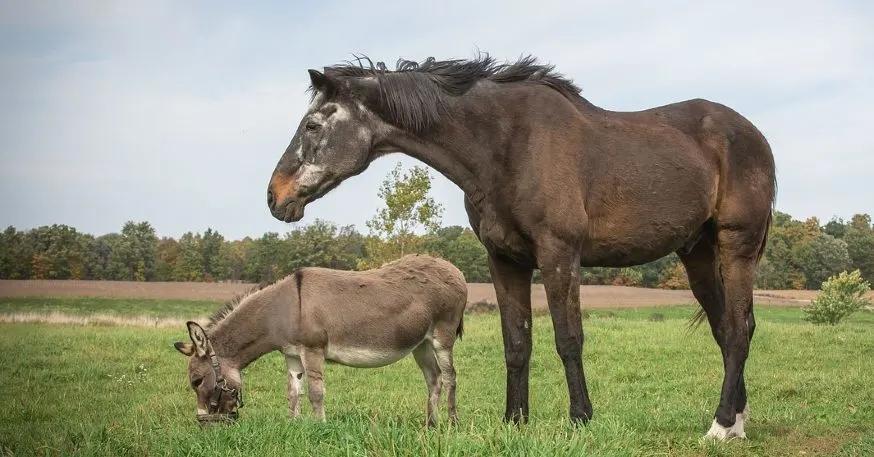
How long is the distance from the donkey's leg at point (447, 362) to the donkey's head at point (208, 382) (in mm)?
2297

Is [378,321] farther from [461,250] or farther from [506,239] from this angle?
[461,250]

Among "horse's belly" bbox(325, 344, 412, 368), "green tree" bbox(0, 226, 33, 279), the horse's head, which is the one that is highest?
the horse's head

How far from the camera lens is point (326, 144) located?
20.2ft

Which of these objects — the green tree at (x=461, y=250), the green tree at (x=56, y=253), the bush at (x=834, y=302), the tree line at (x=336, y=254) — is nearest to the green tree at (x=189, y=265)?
the tree line at (x=336, y=254)

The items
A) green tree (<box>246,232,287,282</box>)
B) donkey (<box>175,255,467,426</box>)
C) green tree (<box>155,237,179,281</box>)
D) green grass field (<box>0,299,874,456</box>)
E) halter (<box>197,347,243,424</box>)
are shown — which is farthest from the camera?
green tree (<box>246,232,287,282</box>)

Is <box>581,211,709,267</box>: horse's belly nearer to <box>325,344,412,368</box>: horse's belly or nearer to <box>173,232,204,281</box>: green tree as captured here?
<box>325,344,412,368</box>: horse's belly

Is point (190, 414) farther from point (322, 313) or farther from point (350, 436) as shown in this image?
point (350, 436)

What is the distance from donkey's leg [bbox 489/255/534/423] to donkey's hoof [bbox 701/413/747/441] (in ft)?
5.26

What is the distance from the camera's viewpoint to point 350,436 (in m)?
5.61

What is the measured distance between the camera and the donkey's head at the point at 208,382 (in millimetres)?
8273

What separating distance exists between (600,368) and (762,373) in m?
2.99

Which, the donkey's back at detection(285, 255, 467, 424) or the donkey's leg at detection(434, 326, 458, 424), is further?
the donkey's leg at detection(434, 326, 458, 424)

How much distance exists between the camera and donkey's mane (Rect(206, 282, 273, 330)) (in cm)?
903

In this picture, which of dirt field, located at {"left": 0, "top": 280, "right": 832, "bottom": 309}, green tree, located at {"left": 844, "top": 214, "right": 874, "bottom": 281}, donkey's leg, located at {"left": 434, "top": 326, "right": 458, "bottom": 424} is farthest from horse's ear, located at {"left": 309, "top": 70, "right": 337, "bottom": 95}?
green tree, located at {"left": 844, "top": 214, "right": 874, "bottom": 281}
